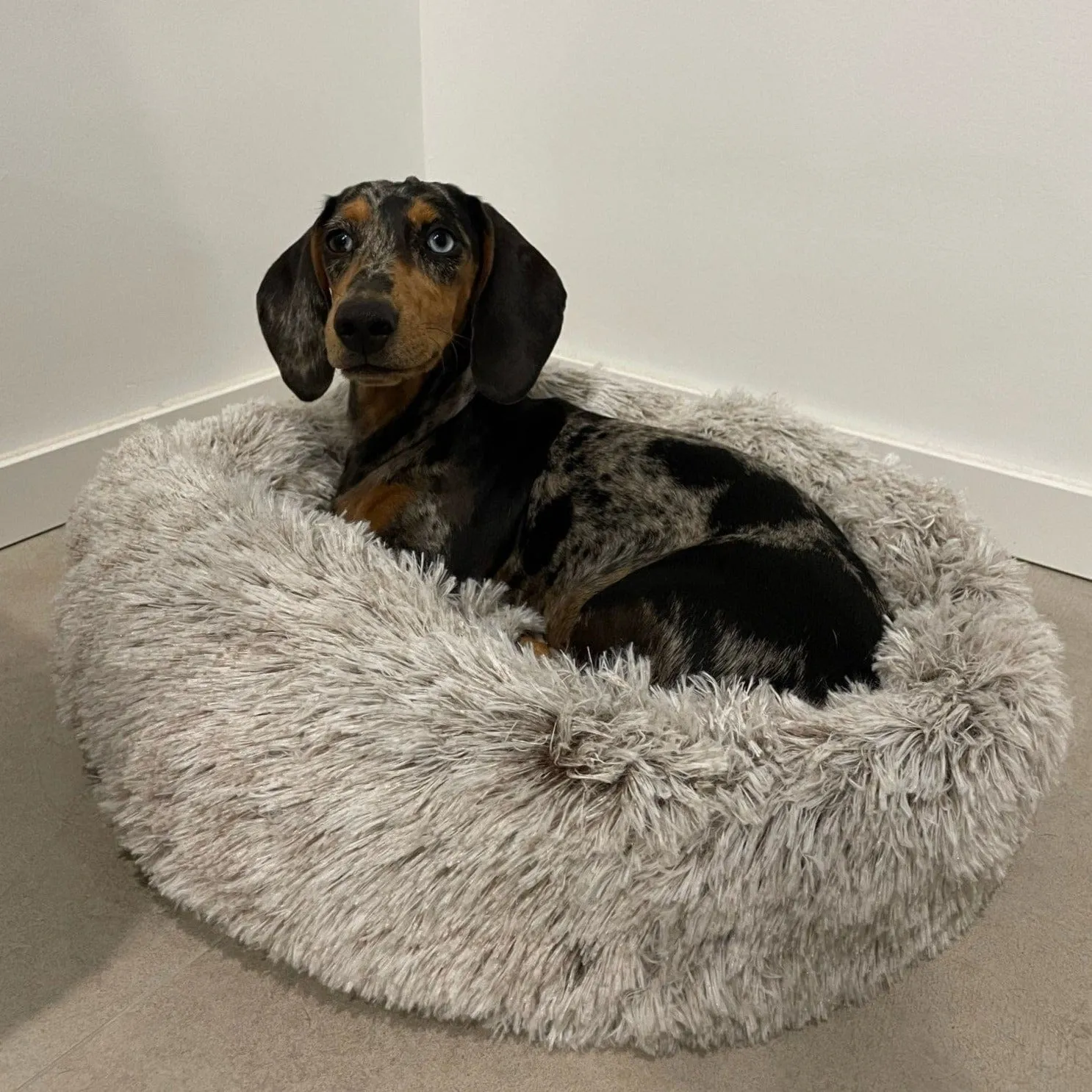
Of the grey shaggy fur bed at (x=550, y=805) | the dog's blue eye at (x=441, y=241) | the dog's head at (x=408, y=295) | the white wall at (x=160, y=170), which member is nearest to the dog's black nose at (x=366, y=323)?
the dog's head at (x=408, y=295)

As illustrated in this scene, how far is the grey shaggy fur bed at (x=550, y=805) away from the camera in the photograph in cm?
121

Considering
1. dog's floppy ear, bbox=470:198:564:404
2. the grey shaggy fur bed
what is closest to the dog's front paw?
the grey shaggy fur bed

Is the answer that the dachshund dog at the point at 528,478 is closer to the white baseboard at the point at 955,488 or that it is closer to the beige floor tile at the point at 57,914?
the beige floor tile at the point at 57,914

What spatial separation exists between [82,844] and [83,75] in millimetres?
1792

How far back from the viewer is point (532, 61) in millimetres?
2795

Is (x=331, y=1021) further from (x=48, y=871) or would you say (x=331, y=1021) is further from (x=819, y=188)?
(x=819, y=188)

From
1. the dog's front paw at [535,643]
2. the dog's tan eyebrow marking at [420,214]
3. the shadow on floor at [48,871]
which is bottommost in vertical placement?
the shadow on floor at [48,871]

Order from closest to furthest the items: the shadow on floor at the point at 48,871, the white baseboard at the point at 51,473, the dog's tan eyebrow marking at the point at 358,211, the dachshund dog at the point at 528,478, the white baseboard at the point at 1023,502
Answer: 1. the shadow on floor at the point at 48,871
2. the dachshund dog at the point at 528,478
3. the dog's tan eyebrow marking at the point at 358,211
4. the white baseboard at the point at 51,473
5. the white baseboard at the point at 1023,502

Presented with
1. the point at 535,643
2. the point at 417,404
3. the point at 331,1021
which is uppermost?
the point at 417,404

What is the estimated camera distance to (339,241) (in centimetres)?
179

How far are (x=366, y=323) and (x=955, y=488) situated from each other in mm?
1624

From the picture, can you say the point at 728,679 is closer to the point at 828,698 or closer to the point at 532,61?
the point at 828,698

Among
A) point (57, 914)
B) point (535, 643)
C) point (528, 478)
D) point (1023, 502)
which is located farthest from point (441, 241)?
point (1023, 502)

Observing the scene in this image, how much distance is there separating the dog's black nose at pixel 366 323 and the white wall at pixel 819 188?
142 centimetres
